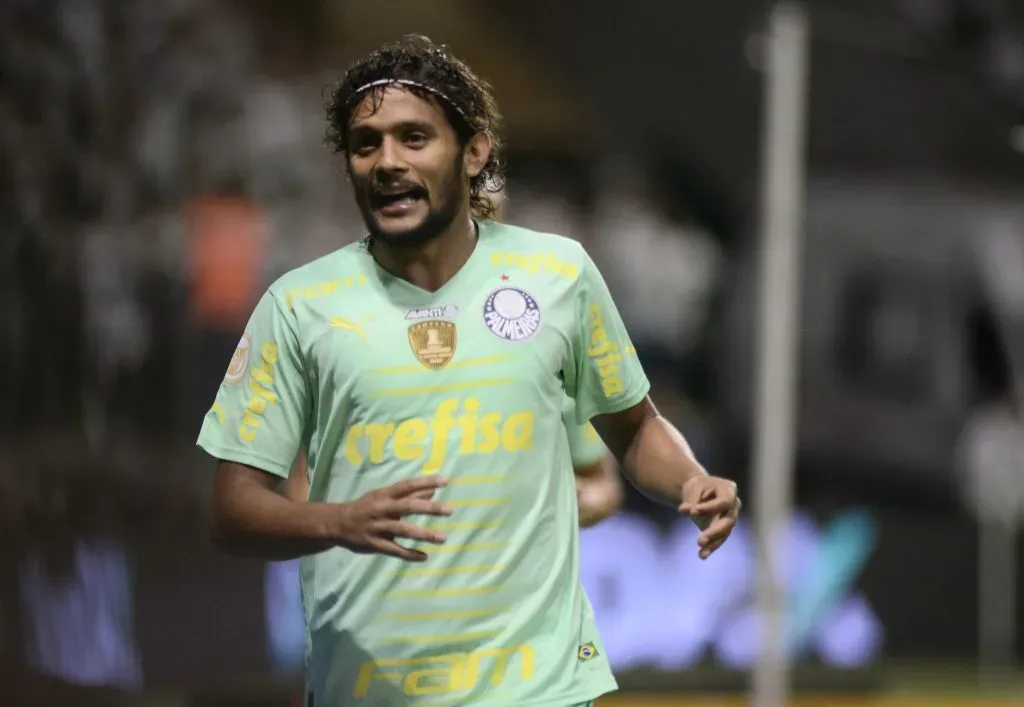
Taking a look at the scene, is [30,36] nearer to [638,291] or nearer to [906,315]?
[638,291]

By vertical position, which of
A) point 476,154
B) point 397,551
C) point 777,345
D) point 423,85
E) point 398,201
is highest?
point 423,85

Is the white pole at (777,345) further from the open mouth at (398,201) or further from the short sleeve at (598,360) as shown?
the open mouth at (398,201)

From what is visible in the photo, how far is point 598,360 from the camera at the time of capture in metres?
3.10

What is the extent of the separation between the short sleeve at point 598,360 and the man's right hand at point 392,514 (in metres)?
0.59

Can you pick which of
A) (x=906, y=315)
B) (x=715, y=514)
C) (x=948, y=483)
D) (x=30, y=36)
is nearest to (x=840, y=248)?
(x=906, y=315)

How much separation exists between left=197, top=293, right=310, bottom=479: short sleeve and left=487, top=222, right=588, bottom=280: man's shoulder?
415 millimetres

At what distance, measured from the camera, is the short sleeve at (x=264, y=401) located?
2.89m

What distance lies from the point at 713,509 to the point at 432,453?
49 cm

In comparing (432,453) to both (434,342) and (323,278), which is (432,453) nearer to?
(434,342)

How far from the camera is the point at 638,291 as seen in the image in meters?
10.6

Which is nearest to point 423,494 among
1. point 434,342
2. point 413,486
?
point 413,486

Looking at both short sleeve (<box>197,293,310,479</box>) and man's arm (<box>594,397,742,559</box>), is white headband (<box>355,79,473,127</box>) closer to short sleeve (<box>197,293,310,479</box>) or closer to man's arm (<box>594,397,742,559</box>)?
short sleeve (<box>197,293,310,479</box>)

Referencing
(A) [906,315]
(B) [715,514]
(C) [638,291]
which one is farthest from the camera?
(A) [906,315]

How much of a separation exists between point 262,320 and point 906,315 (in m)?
9.31
